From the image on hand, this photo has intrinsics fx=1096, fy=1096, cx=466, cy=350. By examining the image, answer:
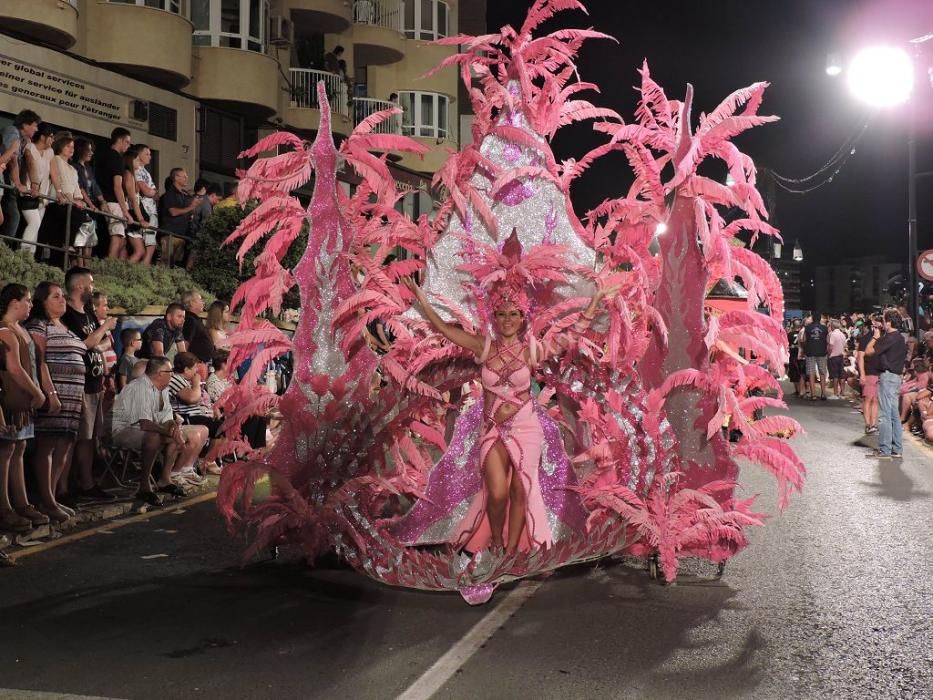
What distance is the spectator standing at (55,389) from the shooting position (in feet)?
29.2

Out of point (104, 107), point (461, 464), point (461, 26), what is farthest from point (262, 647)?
point (461, 26)

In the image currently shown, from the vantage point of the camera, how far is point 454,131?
144 ft

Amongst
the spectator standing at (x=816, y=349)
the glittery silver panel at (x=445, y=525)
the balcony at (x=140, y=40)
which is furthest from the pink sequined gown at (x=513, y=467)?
the spectator standing at (x=816, y=349)

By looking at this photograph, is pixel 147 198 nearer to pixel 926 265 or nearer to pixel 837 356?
pixel 926 265

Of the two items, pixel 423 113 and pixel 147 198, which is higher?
pixel 423 113

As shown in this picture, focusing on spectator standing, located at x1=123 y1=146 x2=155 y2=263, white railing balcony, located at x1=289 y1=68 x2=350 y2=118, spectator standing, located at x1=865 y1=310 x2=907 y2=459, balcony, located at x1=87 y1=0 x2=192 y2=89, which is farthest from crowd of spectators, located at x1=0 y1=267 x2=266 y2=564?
white railing balcony, located at x1=289 y1=68 x2=350 y2=118

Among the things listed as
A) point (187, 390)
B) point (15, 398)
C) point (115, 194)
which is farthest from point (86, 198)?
point (15, 398)

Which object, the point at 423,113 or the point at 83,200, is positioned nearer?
the point at 83,200

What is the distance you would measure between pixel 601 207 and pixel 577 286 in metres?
0.67

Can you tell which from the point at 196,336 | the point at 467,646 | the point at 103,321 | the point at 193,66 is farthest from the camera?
the point at 193,66

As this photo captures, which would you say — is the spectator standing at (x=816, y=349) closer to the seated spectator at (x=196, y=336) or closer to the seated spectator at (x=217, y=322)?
the seated spectator at (x=217, y=322)

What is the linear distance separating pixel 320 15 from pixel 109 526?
24300 millimetres

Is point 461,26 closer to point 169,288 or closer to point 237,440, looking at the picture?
point 169,288

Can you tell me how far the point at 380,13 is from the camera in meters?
38.5
